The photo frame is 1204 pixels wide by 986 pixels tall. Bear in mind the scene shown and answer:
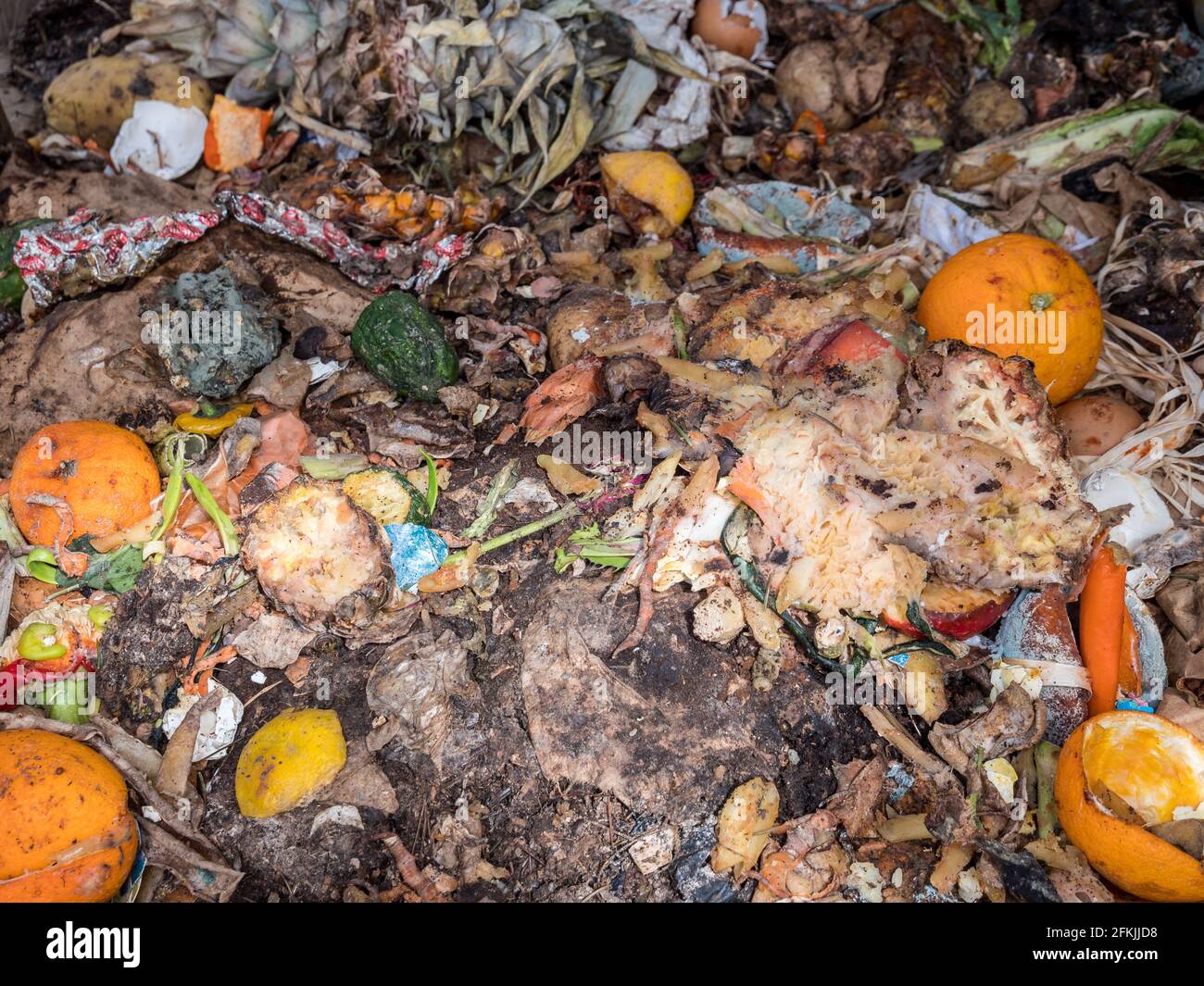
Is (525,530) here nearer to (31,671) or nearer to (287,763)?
(287,763)

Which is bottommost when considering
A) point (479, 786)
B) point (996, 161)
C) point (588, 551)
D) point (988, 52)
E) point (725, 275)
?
point (479, 786)

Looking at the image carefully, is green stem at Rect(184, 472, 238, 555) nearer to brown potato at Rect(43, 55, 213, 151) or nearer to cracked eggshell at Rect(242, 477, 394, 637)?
cracked eggshell at Rect(242, 477, 394, 637)

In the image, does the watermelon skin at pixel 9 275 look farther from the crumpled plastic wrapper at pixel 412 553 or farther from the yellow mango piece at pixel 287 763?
the yellow mango piece at pixel 287 763

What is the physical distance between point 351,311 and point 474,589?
1.67m

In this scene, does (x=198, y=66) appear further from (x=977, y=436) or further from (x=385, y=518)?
(x=977, y=436)

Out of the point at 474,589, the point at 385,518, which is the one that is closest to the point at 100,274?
the point at 385,518

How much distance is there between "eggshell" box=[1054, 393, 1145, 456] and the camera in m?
3.69

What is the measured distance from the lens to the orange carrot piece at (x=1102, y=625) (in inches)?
118

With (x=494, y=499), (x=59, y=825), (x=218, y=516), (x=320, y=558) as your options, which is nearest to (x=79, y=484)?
(x=218, y=516)

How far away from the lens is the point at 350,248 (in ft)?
13.8

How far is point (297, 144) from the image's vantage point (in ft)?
15.6

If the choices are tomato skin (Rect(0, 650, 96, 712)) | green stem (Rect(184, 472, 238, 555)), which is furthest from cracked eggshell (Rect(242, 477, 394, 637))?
tomato skin (Rect(0, 650, 96, 712))

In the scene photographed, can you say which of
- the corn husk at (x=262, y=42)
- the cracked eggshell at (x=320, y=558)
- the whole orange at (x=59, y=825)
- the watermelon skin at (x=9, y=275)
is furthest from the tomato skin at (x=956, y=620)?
the watermelon skin at (x=9, y=275)

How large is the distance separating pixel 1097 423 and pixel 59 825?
4.04 m
